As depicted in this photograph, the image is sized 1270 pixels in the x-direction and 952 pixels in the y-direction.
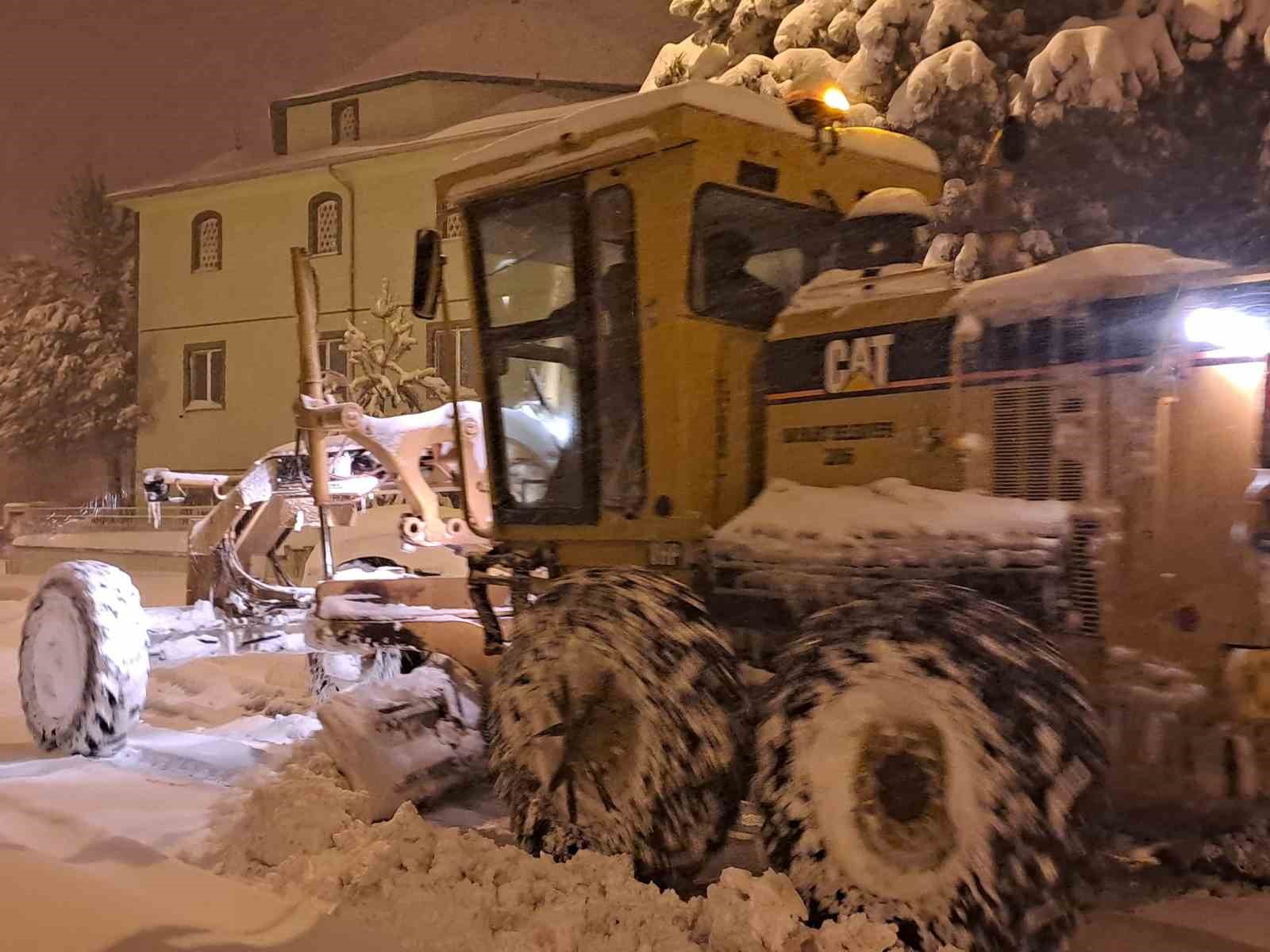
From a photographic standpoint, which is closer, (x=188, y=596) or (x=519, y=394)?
(x=519, y=394)

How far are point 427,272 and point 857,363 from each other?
2045 millimetres

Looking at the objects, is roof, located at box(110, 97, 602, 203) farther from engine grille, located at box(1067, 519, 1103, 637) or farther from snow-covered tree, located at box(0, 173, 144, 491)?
engine grille, located at box(1067, 519, 1103, 637)

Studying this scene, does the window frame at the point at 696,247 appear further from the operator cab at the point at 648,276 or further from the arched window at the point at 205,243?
the arched window at the point at 205,243

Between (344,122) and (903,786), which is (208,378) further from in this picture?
(903,786)

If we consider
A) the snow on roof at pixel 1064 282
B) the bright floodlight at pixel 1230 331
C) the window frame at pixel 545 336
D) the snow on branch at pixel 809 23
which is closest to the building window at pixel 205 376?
the snow on branch at pixel 809 23

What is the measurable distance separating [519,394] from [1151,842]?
309cm

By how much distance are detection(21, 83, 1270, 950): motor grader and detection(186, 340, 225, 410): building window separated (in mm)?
24201

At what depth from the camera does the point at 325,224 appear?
26.3 m

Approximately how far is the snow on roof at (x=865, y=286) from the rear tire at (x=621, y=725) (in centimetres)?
121

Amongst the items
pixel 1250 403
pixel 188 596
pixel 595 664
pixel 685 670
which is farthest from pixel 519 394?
pixel 188 596

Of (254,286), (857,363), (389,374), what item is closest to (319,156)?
(254,286)

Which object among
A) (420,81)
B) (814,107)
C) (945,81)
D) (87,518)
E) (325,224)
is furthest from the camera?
(325,224)

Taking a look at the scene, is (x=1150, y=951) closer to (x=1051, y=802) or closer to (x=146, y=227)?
(x=1051, y=802)

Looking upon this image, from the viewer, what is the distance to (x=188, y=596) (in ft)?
26.3
